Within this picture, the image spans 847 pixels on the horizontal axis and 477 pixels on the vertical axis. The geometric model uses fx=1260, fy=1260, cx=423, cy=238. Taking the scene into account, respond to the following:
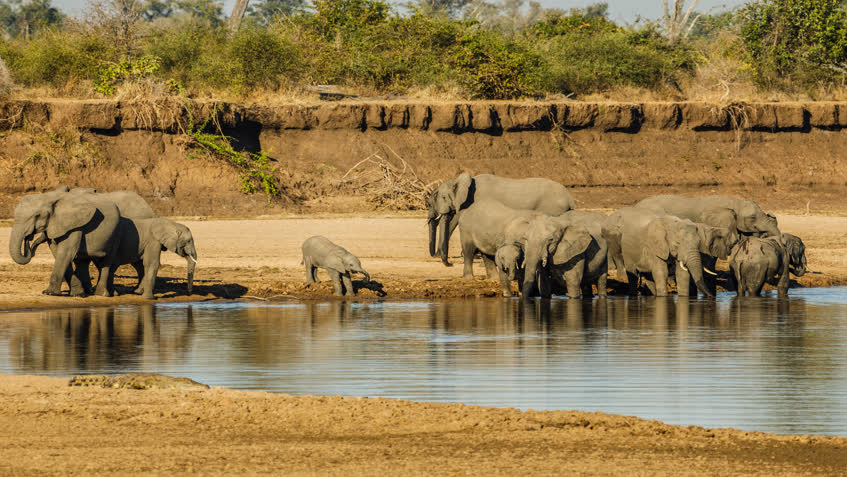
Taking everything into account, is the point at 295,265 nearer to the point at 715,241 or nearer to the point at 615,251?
the point at 615,251

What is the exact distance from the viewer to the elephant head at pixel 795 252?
2023 centimetres

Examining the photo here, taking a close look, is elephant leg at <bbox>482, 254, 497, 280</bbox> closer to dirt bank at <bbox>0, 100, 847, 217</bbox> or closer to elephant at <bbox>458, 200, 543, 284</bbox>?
elephant at <bbox>458, 200, 543, 284</bbox>

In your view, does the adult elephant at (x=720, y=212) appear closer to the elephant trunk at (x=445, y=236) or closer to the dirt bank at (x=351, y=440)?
the elephant trunk at (x=445, y=236)

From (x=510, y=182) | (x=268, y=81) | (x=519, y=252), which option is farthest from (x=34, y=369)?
(x=268, y=81)

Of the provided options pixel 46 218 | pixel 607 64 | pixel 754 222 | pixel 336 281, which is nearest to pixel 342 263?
pixel 336 281

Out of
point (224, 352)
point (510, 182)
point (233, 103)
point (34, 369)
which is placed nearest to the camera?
point (34, 369)

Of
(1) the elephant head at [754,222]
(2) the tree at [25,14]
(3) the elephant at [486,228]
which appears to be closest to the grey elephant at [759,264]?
(1) the elephant head at [754,222]

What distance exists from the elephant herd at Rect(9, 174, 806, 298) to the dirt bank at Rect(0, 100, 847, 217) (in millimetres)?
9368

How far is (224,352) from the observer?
12.8 meters

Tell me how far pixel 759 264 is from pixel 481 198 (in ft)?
18.5

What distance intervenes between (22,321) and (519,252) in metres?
7.26

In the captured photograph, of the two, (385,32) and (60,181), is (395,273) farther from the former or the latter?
(385,32)

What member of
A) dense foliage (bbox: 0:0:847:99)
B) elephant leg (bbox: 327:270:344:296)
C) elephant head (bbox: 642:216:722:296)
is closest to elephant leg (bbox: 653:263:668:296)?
elephant head (bbox: 642:216:722:296)

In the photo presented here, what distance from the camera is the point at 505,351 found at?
12953 millimetres
